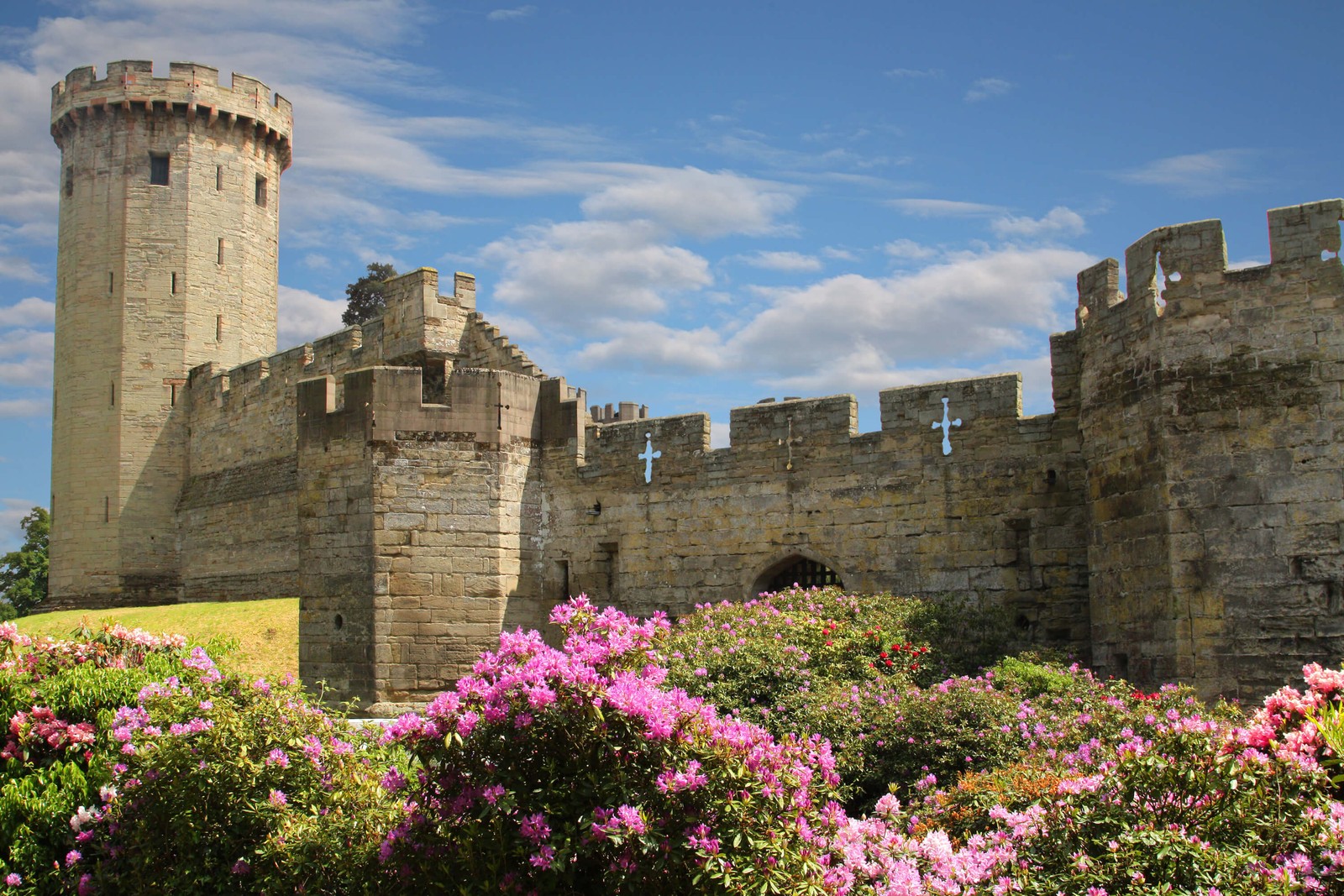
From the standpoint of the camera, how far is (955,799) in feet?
28.7

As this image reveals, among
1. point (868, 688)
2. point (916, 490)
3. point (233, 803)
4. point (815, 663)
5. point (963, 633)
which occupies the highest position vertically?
point (916, 490)

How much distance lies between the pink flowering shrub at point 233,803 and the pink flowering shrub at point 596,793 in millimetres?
990

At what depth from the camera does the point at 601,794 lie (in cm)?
645

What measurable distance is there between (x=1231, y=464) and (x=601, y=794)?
7982mm

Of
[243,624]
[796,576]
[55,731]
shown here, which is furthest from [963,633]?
[243,624]

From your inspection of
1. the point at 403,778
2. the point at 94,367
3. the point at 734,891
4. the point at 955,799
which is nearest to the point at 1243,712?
the point at 955,799

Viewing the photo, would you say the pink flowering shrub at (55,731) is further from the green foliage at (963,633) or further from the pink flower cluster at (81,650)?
the green foliage at (963,633)

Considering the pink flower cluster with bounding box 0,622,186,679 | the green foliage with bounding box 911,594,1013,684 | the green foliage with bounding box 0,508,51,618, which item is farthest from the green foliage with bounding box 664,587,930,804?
the green foliage with bounding box 0,508,51,618

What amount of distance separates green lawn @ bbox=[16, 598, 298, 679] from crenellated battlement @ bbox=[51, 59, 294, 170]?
49.5 feet

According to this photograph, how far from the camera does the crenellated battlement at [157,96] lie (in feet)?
125

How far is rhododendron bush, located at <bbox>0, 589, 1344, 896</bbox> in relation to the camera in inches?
244

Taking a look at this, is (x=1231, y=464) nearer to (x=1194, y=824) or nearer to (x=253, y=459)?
(x=1194, y=824)

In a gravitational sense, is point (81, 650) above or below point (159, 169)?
below

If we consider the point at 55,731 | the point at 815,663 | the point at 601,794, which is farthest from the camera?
the point at 815,663
